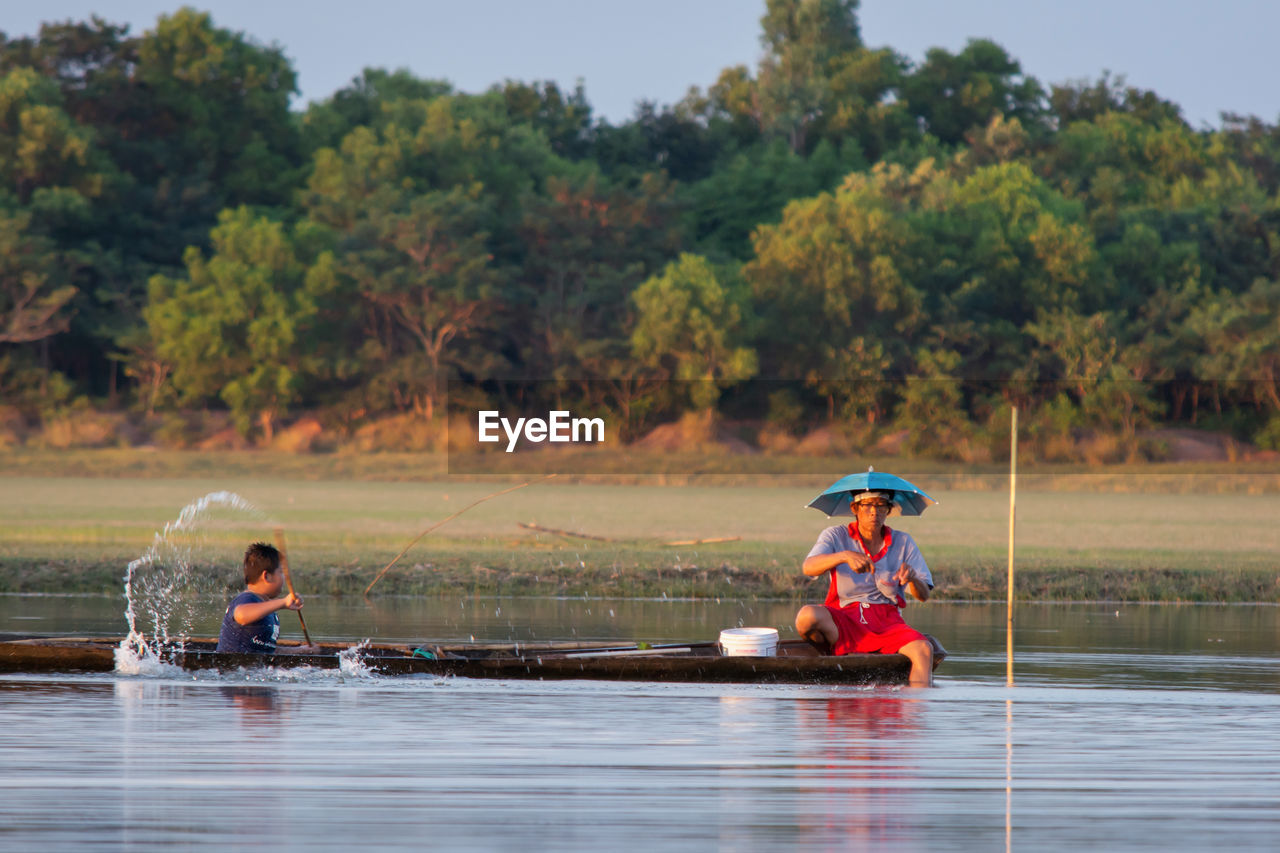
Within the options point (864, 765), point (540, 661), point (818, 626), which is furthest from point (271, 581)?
point (864, 765)

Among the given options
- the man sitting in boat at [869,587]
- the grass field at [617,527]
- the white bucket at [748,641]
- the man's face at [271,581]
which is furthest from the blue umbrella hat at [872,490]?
the grass field at [617,527]

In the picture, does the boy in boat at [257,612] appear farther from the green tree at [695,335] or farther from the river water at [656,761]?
the green tree at [695,335]

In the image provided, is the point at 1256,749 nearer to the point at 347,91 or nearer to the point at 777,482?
the point at 777,482

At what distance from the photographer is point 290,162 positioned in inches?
2840

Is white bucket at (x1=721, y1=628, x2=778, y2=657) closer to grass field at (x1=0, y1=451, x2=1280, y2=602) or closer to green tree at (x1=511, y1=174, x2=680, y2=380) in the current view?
grass field at (x1=0, y1=451, x2=1280, y2=602)

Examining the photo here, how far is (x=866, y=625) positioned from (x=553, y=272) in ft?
168

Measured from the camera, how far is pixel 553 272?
6356 centimetres

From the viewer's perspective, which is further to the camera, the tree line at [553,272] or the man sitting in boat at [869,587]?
the tree line at [553,272]

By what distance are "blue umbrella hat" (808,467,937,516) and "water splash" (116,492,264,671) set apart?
489 cm

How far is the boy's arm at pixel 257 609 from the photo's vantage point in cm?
1286

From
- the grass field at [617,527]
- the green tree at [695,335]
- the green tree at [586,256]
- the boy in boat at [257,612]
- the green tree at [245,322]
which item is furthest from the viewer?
the green tree at [586,256]

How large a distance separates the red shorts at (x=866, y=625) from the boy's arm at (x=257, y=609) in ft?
12.6

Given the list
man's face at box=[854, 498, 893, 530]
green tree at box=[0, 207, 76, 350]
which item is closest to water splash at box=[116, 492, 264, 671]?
man's face at box=[854, 498, 893, 530]

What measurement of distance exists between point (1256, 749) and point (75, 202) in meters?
56.1
